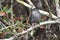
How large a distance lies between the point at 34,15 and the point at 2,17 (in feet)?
1.04

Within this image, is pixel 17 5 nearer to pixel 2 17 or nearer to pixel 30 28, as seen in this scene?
pixel 2 17

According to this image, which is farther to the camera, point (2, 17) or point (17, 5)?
point (17, 5)

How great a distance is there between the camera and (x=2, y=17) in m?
2.23

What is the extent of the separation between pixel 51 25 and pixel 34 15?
20 cm

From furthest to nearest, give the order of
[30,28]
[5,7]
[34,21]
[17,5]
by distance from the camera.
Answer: [17,5] < [5,7] < [34,21] < [30,28]

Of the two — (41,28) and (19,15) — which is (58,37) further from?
(19,15)

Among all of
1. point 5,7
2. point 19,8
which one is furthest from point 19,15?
point 5,7

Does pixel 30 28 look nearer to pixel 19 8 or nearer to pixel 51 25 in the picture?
pixel 51 25

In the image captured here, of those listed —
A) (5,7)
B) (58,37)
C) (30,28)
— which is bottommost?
(58,37)

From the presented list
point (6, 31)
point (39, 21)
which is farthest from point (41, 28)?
point (6, 31)

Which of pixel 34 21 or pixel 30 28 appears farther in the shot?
pixel 34 21

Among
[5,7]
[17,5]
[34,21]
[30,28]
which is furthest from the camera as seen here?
[17,5]

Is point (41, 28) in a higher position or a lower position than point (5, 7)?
lower

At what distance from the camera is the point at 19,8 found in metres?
2.49
